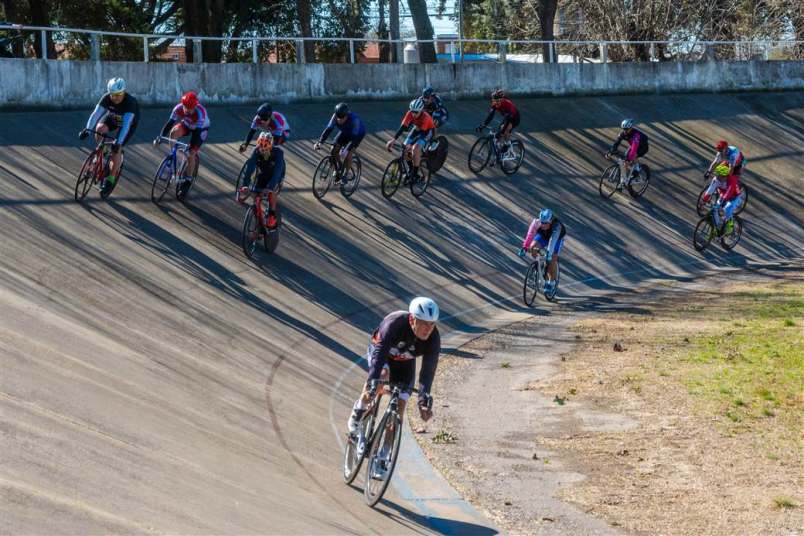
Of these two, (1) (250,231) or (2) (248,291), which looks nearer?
(2) (248,291)

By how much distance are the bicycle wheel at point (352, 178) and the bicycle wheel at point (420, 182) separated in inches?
60.6

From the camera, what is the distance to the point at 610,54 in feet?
Result: 164

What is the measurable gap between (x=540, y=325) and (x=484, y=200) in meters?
6.04

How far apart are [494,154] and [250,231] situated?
10197 millimetres

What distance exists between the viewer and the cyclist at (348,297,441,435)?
8992mm

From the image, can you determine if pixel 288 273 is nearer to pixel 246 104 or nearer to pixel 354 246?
pixel 354 246

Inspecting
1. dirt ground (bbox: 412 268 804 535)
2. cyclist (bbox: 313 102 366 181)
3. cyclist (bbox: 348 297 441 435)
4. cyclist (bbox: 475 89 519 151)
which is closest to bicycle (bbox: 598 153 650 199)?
cyclist (bbox: 475 89 519 151)

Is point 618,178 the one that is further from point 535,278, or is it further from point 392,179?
point 535,278

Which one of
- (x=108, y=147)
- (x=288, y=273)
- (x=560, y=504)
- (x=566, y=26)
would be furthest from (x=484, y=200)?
(x=566, y=26)

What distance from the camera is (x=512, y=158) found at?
26.0 metres

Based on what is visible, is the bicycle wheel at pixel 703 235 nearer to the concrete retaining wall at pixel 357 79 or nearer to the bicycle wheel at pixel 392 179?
the bicycle wheel at pixel 392 179

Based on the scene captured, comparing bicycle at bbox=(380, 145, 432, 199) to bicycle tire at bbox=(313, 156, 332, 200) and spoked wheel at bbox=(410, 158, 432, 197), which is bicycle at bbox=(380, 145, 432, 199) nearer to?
spoked wheel at bbox=(410, 158, 432, 197)

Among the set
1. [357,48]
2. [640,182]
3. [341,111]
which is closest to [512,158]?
[640,182]

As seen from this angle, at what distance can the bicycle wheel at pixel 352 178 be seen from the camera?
21.2 meters
